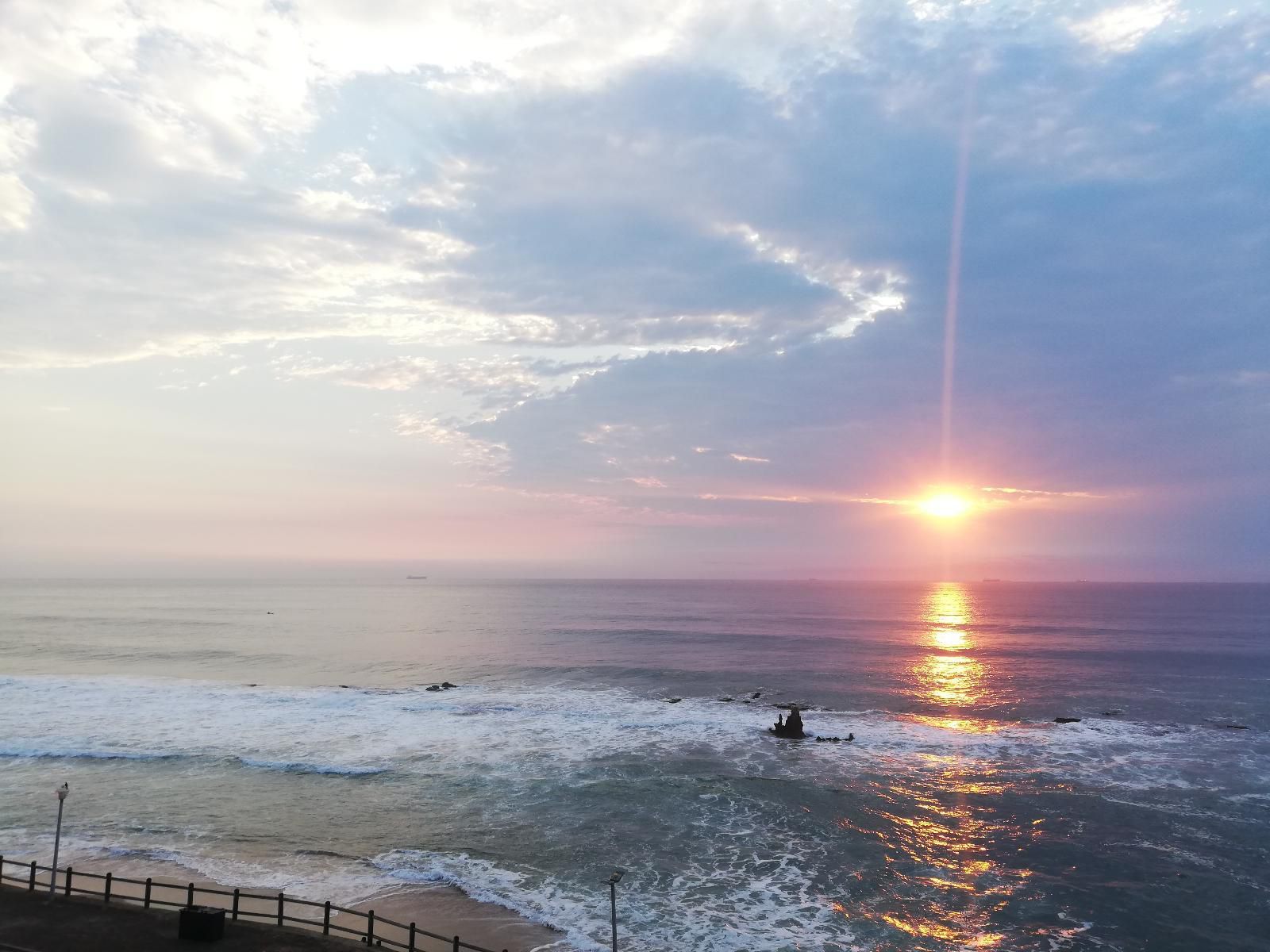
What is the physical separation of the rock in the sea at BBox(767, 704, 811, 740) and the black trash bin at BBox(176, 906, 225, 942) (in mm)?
33895

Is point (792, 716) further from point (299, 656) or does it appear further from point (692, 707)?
point (299, 656)

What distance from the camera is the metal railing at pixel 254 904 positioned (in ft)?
57.8

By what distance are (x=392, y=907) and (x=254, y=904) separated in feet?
13.6

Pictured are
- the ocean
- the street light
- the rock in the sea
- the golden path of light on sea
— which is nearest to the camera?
the street light

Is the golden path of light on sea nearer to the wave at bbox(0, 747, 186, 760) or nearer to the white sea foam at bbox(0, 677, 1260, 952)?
the white sea foam at bbox(0, 677, 1260, 952)

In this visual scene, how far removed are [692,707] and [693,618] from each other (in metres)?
89.9

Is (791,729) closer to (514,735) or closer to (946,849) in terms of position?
(514,735)

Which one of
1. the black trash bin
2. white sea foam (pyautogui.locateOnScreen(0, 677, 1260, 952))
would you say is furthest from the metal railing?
white sea foam (pyautogui.locateOnScreen(0, 677, 1260, 952))

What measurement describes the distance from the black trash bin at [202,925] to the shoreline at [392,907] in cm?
157

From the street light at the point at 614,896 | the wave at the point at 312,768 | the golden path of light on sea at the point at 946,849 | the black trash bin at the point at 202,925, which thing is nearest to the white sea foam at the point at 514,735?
the wave at the point at 312,768

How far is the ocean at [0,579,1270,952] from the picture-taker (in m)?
22.6

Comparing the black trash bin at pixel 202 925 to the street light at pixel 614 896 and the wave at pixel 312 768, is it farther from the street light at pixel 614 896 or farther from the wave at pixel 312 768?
the wave at pixel 312 768

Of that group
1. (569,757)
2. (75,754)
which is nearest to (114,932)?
(569,757)

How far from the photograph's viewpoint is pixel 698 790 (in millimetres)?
33781
